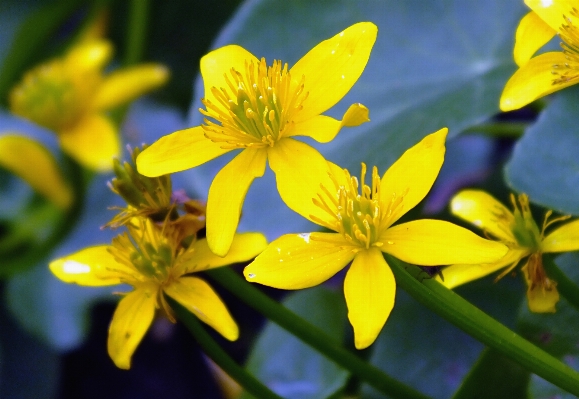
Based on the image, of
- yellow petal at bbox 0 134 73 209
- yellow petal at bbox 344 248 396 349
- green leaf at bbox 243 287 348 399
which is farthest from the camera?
yellow petal at bbox 0 134 73 209

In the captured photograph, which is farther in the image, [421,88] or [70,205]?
[70,205]

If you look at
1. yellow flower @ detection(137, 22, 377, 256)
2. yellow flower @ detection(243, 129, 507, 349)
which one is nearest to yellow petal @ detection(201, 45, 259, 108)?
yellow flower @ detection(137, 22, 377, 256)

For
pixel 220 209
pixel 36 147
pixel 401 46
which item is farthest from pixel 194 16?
pixel 220 209

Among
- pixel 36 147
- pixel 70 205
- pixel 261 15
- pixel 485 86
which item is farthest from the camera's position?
pixel 70 205

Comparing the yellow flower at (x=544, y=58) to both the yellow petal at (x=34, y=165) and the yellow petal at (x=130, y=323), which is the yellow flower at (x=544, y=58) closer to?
the yellow petal at (x=130, y=323)

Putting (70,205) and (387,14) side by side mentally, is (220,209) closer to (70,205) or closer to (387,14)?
(387,14)

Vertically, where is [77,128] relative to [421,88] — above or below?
below

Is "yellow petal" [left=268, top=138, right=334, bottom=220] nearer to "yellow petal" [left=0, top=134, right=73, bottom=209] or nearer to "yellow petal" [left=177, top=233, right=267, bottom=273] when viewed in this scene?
"yellow petal" [left=177, top=233, right=267, bottom=273]
